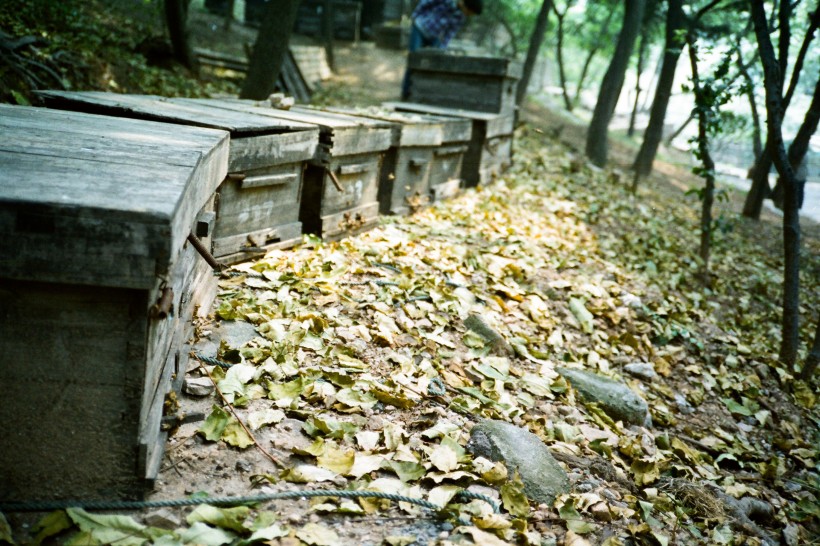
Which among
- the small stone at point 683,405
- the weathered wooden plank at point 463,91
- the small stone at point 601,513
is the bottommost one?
the small stone at point 683,405

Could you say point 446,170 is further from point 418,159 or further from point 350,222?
point 350,222

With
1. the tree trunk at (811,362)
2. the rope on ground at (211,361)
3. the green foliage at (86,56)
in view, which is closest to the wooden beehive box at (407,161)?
the green foliage at (86,56)

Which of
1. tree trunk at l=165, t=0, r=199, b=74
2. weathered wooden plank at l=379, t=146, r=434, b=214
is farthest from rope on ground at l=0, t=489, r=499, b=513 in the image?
tree trunk at l=165, t=0, r=199, b=74

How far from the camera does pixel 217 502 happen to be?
2264 millimetres

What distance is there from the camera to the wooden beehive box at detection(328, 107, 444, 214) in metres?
5.84

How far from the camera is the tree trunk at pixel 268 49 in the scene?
7914 mm

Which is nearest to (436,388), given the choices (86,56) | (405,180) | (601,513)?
(601,513)

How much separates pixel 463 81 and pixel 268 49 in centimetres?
249

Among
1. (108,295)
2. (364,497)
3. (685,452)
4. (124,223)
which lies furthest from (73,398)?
(685,452)

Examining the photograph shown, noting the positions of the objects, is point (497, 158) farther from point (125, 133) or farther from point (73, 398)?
point (73, 398)

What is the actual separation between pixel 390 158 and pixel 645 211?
5.75m

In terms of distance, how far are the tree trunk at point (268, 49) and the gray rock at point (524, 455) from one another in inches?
235

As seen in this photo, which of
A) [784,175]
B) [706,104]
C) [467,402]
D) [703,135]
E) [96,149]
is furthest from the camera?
[703,135]

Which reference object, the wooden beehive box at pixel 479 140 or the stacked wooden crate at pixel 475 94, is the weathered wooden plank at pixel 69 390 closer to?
the wooden beehive box at pixel 479 140
